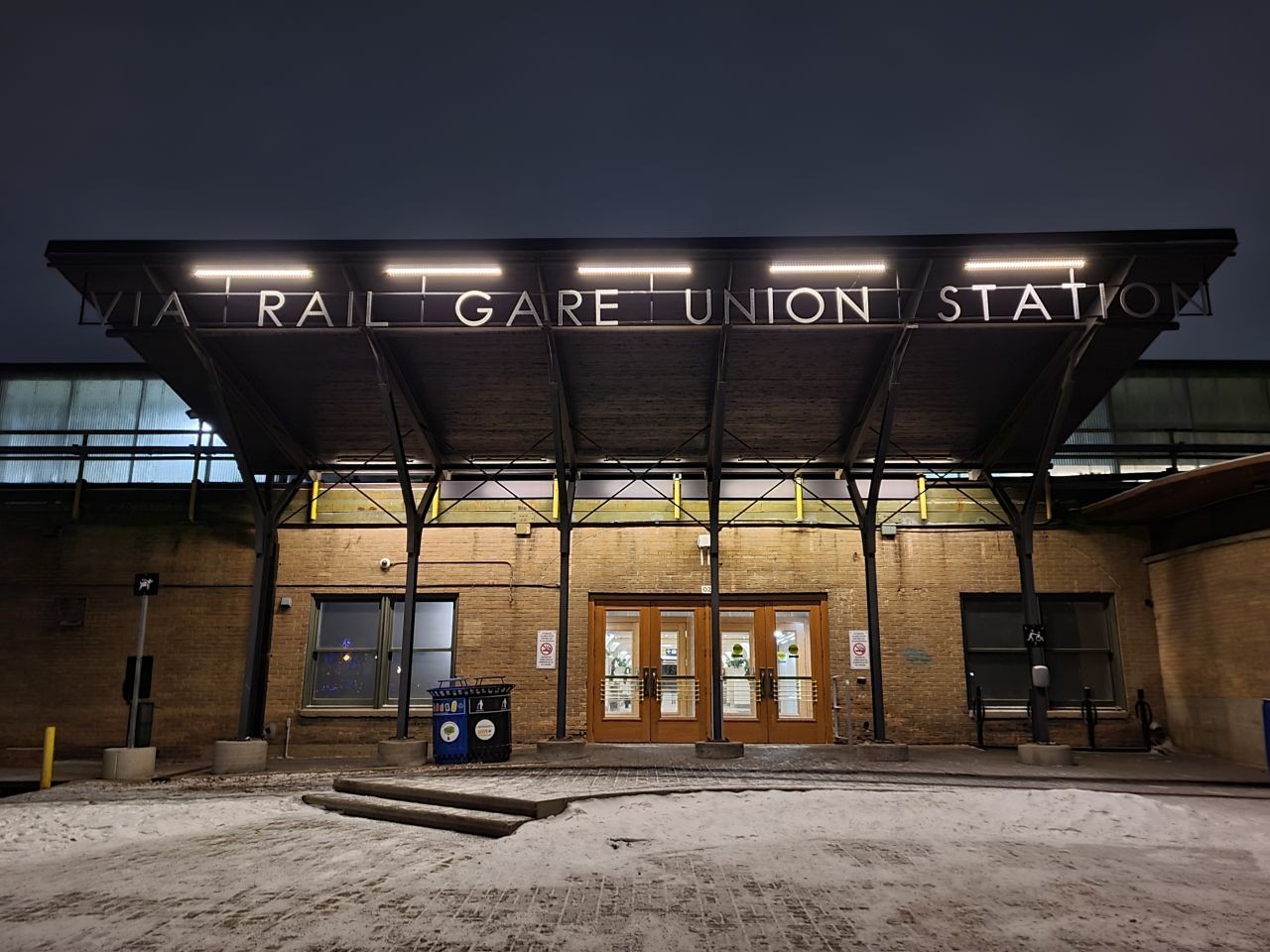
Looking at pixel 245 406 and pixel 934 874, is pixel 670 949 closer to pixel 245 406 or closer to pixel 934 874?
pixel 934 874

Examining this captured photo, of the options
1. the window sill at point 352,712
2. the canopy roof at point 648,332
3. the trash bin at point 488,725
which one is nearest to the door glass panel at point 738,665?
the canopy roof at point 648,332

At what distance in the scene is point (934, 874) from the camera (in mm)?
6645

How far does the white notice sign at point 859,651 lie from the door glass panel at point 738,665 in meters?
1.76

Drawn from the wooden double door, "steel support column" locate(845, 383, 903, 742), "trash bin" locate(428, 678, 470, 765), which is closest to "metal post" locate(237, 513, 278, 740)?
"trash bin" locate(428, 678, 470, 765)

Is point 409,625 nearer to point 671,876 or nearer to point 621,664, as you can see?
point 621,664

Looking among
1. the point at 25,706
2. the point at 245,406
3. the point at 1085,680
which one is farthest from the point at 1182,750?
the point at 25,706

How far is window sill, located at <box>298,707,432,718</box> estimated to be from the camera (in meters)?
15.1

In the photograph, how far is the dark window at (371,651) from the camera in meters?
15.4

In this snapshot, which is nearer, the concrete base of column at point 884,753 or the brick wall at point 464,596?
the concrete base of column at point 884,753

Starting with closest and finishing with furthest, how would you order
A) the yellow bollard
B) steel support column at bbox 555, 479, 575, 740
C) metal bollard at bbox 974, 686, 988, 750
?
the yellow bollard → steel support column at bbox 555, 479, 575, 740 → metal bollard at bbox 974, 686, 988, 750

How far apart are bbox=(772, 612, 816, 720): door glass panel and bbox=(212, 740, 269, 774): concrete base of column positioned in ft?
28.3

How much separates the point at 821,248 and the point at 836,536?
20.0ft

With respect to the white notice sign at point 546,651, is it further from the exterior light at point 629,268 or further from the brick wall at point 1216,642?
the brick wall at point 1216,642

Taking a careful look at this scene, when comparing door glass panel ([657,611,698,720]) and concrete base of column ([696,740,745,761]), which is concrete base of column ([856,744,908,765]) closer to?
concrete base of column ([696,740,745,761])
